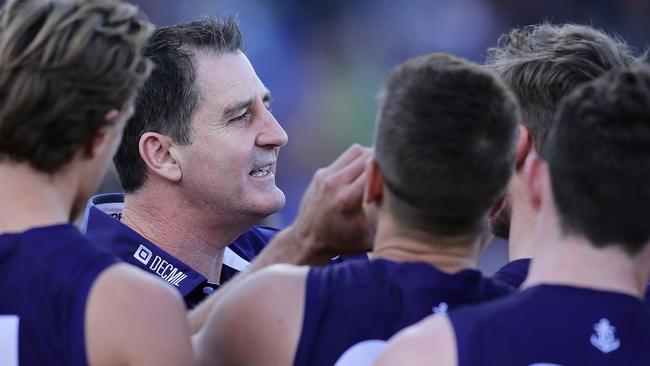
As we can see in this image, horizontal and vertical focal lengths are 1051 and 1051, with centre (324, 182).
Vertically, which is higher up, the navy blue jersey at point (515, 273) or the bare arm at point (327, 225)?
the bare arm at point (327, 225)

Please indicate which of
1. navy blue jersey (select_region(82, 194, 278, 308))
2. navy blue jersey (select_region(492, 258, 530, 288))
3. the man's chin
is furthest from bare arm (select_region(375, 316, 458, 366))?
the man's chin

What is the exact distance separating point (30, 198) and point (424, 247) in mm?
896

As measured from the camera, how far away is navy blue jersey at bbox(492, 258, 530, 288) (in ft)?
9.31

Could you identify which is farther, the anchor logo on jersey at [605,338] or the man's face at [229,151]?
the man's face at [229,151]

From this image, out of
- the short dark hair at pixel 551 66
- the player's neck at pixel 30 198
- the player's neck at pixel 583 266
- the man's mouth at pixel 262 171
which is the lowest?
the man's mouth at pixel 262 171

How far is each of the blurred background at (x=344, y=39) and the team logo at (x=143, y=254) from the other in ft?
18.9

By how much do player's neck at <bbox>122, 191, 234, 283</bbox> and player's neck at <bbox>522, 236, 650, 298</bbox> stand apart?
2.11 m

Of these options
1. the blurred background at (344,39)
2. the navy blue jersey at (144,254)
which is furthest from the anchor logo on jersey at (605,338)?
the blurred background at (344,39)

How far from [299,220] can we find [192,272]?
3.93 feet

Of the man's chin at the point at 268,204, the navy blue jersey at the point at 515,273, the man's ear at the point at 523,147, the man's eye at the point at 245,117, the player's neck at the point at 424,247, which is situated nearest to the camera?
the player's neck at the point at 424,247

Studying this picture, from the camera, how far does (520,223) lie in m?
2.96

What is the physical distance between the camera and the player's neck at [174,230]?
13.4ft

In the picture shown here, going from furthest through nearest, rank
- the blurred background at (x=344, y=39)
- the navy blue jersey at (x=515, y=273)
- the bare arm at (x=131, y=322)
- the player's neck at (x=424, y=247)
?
the blurred background at (x=344, y=39) < the navy blue jersey at (x=515, y=273) < the player's neck at (x=424, y=247) < the bare arm at (x=131, y=322)

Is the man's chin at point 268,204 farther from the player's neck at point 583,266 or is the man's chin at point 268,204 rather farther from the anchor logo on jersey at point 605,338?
the anchor logo on jersey at point 605,338
